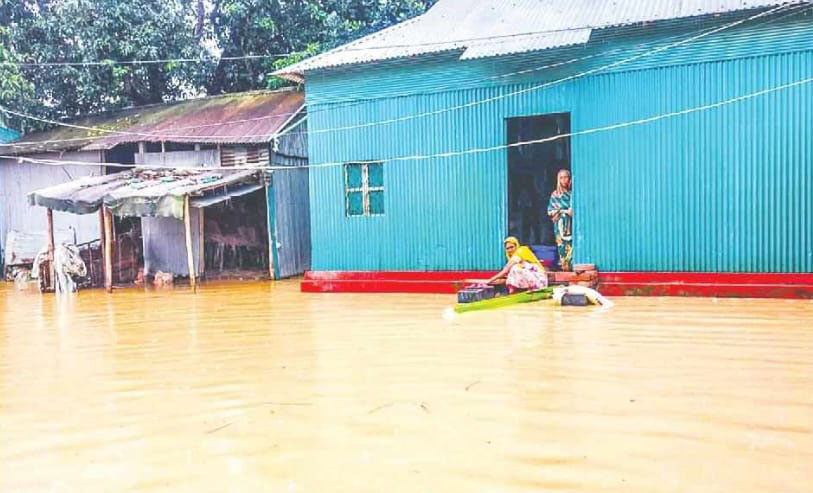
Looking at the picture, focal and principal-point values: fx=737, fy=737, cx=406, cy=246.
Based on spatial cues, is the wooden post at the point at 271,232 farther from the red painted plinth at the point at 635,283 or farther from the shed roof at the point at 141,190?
the red painted plinth at the point at 635,283

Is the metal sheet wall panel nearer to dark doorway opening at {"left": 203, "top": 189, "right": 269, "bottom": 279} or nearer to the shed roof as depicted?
dark doorway opening at {"left": 203, "top": 189, "right": 269, "bottom": 279}

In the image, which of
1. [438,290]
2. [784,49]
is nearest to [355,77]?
[438,290]

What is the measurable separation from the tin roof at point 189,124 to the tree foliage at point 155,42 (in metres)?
1.26

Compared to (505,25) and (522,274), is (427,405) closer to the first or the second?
(522,274)

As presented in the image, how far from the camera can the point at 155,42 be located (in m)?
20.4

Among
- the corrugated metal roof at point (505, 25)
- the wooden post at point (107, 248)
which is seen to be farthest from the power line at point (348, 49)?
the wooden post at point (107, 248)

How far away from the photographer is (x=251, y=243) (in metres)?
17.8

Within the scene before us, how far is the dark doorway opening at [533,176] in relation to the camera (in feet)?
51.8

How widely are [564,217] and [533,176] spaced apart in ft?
12.6

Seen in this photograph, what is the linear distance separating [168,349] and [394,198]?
6.25m

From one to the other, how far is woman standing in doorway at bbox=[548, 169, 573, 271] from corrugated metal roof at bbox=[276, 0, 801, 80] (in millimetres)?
2330

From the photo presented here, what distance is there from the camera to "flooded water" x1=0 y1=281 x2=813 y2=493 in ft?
13.2

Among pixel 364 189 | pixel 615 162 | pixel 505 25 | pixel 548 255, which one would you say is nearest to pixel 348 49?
pixel 364 189

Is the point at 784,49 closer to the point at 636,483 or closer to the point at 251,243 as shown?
the point at 636,483
